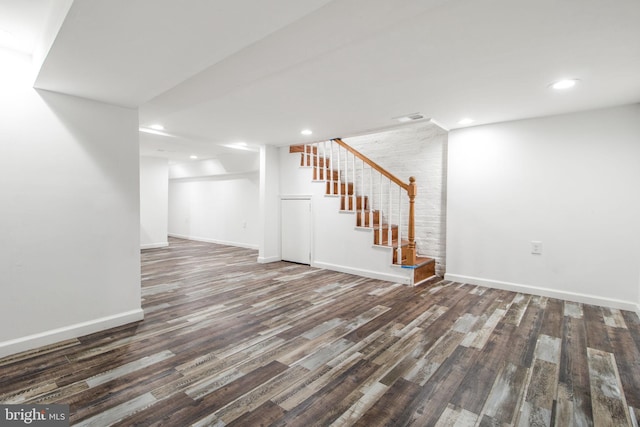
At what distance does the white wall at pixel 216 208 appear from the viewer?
771cm

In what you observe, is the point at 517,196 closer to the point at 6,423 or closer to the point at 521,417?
the point at 521,417

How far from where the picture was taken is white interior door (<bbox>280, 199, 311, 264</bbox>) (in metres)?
5.75

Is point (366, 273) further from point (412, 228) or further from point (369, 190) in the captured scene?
point (369, 190)

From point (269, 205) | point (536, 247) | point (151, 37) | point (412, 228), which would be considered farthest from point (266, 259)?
point (151, 37)

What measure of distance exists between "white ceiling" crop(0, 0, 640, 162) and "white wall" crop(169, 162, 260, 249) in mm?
4147

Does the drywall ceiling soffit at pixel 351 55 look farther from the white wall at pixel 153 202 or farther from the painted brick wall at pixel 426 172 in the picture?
the white wall at pixel 153 202

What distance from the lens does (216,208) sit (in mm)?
8508

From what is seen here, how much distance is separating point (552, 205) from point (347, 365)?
3385 millimetres

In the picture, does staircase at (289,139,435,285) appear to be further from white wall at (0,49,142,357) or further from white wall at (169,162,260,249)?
white wall at (0,49,142,357)

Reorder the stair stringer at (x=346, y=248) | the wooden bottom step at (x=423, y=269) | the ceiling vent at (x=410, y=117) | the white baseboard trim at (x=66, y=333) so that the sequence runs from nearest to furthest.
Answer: the white baseboard trim at (x=66, y=333)
the ceiling vent at (x=410, y=117)
the wooden bottom step at (x=423, y=269)
the stair stringer at (x=346, y=248)

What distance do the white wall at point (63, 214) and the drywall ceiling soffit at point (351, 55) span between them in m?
0.31

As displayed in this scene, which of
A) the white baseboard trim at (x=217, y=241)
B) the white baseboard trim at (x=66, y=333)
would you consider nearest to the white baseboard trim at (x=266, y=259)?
the white baseboard trim at (x=217, y=241)

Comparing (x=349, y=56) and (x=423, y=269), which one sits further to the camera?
(x=423, y=269)

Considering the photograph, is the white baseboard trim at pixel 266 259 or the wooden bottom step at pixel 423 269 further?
the white baseboard trim at pixel 266 259
